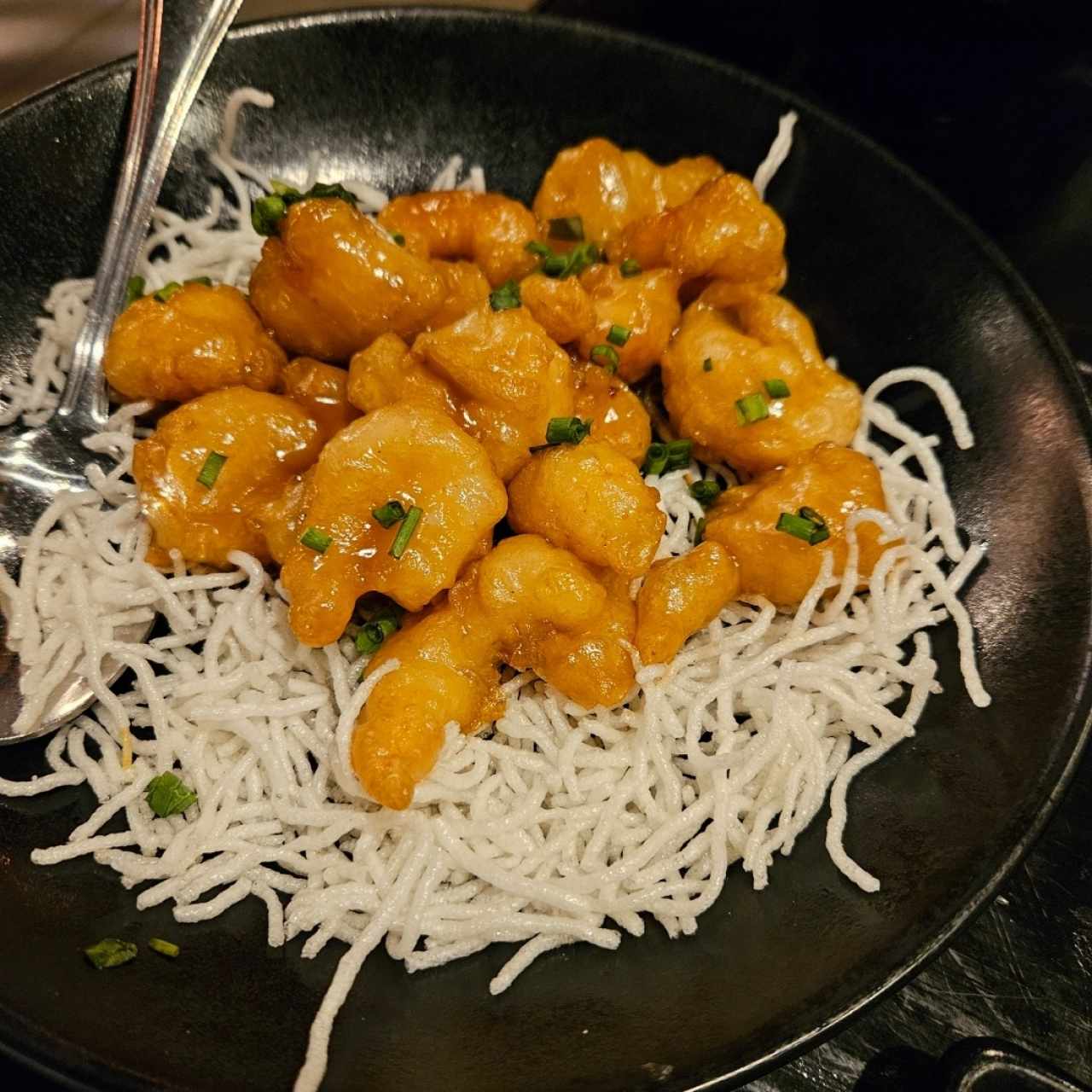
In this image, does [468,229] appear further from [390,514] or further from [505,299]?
[390,514]

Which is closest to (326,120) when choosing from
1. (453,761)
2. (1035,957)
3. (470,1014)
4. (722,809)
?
(453,761)

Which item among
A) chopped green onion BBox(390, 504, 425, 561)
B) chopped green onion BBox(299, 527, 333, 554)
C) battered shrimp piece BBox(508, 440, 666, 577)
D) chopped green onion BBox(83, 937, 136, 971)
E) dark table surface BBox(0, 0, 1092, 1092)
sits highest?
dark table surface BBox(0, 0, 1092, 1092)

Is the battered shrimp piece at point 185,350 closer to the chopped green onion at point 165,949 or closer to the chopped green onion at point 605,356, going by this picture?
the chopped green onion at point 605,356

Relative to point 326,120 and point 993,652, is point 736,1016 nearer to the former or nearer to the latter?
point 993,652

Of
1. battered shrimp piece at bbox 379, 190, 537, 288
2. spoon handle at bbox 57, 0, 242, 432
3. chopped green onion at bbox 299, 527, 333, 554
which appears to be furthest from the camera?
battered shrimp piece at bbox 379, 190, 537, 288

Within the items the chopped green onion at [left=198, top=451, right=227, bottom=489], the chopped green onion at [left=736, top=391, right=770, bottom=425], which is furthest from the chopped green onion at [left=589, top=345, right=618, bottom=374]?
the chopped green onion at [left=198, top=451, right=227, bottom=489]

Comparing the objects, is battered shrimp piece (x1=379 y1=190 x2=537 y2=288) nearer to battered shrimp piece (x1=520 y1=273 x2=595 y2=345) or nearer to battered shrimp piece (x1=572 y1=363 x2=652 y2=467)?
battered shrimp piece (x1=520 y1=273 x2=595 y2=345)

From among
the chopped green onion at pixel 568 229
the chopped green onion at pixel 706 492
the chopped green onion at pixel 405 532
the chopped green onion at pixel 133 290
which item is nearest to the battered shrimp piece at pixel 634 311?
the chopped green onion at pixel 568 229
